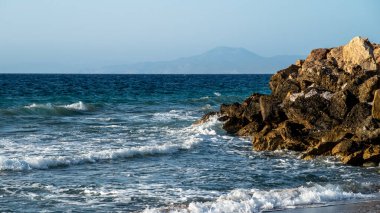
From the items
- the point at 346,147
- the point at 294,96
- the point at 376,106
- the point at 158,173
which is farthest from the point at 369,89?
the point at 158,173

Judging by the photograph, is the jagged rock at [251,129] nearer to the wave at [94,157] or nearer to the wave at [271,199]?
the wave at [94,157]

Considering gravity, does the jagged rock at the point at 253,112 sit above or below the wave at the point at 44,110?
above

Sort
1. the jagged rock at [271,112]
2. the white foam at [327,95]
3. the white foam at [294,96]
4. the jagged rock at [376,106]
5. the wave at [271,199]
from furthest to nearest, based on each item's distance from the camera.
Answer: the jagged rock at [271,112] < the white foam at [294,96] < the white foam at [327,95] < the jagged rock at [376,106] < the wave at [271,199]

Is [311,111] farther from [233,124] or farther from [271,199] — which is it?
[271,199]

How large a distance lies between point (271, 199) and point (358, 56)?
16767 millimetres

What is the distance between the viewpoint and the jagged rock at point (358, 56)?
2943cm

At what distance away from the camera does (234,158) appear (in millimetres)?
22453

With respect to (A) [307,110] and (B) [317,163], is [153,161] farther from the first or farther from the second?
(A) [307,110]

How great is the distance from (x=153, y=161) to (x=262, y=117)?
7885 mm

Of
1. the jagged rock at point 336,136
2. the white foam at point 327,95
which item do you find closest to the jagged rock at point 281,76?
the white foam at point 327,95

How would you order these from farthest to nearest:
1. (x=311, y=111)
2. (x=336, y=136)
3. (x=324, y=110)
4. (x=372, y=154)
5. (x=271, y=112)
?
1. (x=271, y=112)
2. (x=311, y=111)
3. (x=324, y=110)
4. (x=336, y=136)
5. (x=372, y=154)

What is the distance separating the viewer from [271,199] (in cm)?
1508

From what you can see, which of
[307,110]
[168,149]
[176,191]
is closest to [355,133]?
[307,110]

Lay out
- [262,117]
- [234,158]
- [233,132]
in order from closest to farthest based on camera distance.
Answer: [234,158] → [262,117] → [233,132]
